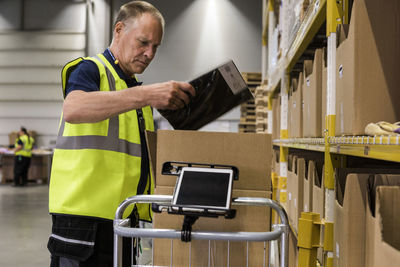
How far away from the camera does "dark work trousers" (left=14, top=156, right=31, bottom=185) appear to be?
12.9 metres

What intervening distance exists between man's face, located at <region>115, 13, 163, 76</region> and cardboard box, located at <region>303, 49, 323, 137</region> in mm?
870

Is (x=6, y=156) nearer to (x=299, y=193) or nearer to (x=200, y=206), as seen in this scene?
(x=299, y=193)

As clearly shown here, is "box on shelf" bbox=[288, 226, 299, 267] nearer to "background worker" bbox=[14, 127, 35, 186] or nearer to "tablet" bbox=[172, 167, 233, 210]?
"tablet" bbox=[172, 167, 233, 210]

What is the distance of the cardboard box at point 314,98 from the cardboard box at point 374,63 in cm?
74

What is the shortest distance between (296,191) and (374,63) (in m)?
1.55

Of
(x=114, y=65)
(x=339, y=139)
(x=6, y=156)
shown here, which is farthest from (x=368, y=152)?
(x=6, y=156)

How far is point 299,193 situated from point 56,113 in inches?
517

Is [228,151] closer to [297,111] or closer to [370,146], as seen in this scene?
[370,146]

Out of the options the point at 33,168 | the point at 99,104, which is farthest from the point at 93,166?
the point at 33,168

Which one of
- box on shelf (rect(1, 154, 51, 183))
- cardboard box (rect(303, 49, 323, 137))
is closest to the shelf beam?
cardboard box (rect(303, 49, 323, 137))

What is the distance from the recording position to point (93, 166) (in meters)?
2.03

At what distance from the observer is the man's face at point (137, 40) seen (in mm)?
2188

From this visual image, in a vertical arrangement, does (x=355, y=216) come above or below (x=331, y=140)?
below

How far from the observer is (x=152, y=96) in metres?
1.86
